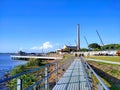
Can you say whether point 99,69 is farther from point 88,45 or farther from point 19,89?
point 88,45

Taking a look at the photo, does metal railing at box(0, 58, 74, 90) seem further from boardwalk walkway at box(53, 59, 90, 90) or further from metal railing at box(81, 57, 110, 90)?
metal railing at box(81, 57, 110, 90)

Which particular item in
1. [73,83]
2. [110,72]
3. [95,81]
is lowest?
[110,72]

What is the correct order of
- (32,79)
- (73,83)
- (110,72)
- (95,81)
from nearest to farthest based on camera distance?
(95,81) → (73,83) → (32,79) → (110,72)

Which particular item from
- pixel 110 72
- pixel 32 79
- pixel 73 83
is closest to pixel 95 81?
pixel 73 83

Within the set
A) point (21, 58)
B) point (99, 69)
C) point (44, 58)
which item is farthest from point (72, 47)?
point (99, 69)

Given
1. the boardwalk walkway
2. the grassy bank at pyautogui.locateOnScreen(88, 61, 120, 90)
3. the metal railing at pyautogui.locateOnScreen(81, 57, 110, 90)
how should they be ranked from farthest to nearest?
the grassy bank at pyautogui.locateOnScreen(88, 61, 120, 90) < the boardwalk walkway < the metal railing at pyautogui.locateOnScreen(81, 57, 110, 90)

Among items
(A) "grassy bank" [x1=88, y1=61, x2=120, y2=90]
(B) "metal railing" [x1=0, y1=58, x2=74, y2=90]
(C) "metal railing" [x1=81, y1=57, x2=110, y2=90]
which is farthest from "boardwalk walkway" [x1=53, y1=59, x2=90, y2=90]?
(A) "grassy bank" [x1=88, y1=61, x2=120, y2=90]

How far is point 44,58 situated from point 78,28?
22231 mm

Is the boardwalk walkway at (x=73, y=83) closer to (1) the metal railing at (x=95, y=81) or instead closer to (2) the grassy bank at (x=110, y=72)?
(1) the metal railing at (x=95, y=81)

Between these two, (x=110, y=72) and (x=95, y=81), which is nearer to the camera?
(x=95, y=81)

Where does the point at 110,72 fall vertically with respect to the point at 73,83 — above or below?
below

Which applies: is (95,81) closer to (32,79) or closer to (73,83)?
(73,83)

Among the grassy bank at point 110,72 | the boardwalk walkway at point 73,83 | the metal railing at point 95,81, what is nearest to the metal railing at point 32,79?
the boardwalk walkway at point 73,83

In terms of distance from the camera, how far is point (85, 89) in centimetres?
934
